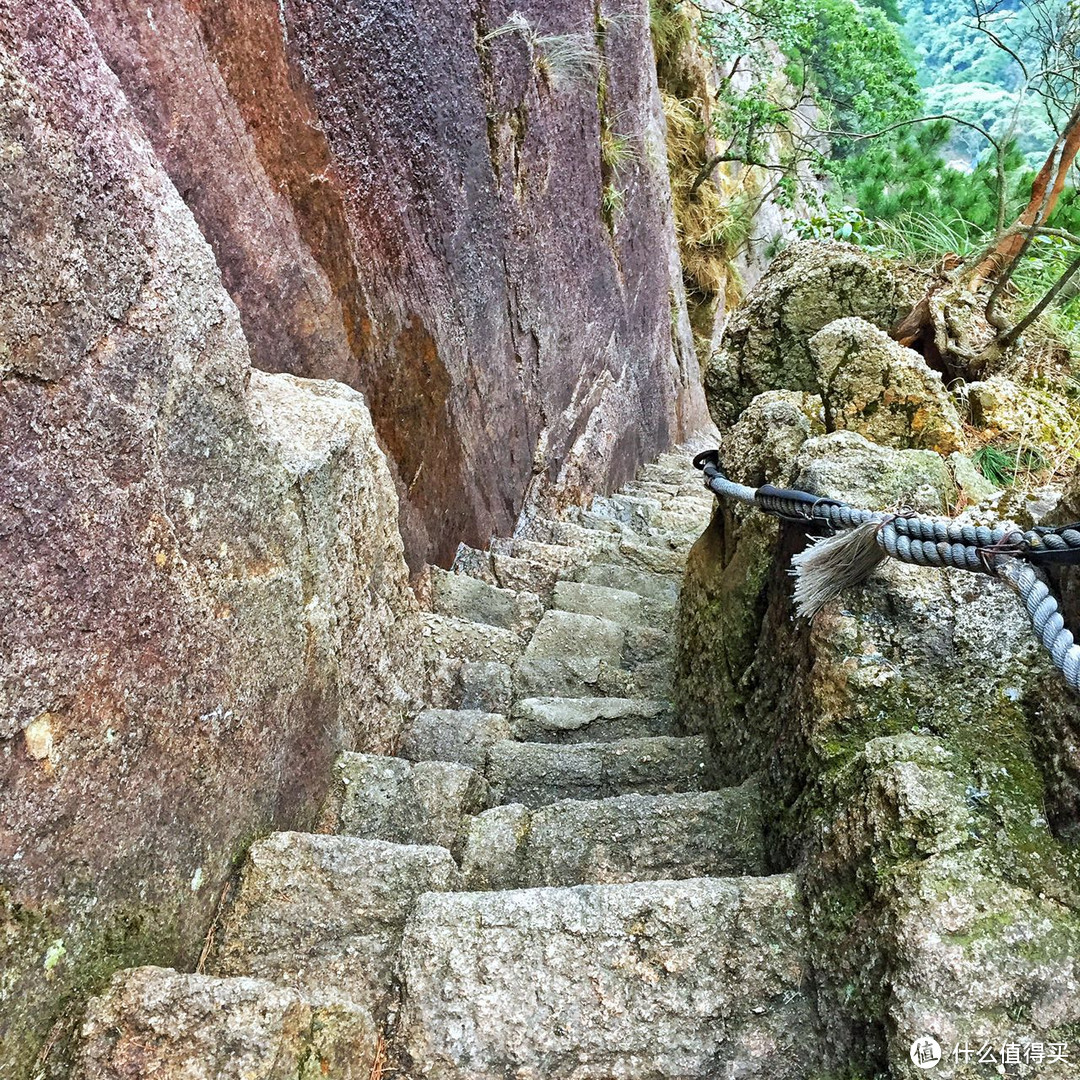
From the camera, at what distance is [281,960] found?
1.35 m

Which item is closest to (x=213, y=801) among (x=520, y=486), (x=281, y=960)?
(x=281, y=960)

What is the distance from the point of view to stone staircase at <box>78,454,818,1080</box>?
41.8 inches

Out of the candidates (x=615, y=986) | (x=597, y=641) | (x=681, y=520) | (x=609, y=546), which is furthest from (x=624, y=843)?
(x=681, y=520)

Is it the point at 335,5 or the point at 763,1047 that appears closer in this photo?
the point at 763,1047

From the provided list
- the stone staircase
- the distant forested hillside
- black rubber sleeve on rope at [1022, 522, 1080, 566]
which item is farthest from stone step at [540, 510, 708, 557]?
the distant forested hillside

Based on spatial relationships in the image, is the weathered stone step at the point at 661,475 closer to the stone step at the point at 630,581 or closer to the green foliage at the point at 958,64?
the stone step at the point at 630,581

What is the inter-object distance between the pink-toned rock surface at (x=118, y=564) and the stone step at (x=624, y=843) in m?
0.45

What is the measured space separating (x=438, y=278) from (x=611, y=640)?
1541mm

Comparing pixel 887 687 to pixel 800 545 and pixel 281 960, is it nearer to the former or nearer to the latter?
pixel 800 545

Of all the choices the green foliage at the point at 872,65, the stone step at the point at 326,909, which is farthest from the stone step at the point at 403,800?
the green foliage at the point at 872,65

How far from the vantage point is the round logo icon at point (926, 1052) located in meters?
0.93

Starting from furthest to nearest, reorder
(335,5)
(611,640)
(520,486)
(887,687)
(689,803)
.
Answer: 1. (520,486)
2. (611,640)
3. (335,5)
4. (689,803)
5. (887,687)

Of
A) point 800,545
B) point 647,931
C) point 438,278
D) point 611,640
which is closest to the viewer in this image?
point 647,931

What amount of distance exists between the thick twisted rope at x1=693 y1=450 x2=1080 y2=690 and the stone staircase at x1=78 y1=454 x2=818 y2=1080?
1.50 feet
